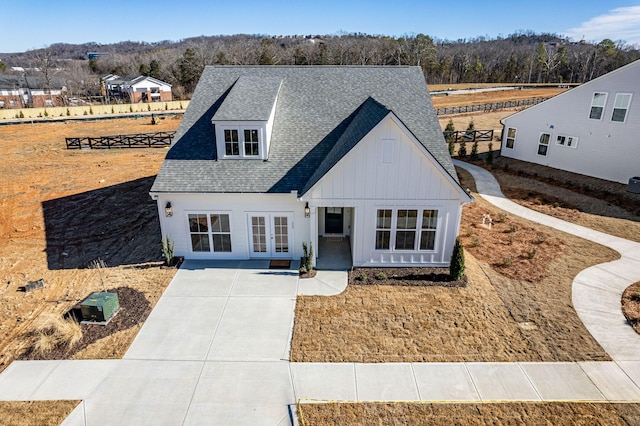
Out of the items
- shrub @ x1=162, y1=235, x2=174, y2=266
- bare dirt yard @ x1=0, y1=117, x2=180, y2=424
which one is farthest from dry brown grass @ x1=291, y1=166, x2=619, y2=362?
bare dirt yard @ x1=0, y1=117, x2=180, y2=424

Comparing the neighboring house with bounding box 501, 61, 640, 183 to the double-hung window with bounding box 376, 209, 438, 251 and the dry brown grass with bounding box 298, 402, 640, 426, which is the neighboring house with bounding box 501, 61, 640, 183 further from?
the dry brown grass with bounding box 298, 402, 640, 426

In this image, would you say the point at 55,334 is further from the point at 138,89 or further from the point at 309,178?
the point at 138,89

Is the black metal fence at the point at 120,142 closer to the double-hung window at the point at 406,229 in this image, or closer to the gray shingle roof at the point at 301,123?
the gray shingle roof at the point at 301,123

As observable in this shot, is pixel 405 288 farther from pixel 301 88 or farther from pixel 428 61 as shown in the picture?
pixel 428 61

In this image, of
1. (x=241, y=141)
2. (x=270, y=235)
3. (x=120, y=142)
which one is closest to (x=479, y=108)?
(x=120, y=142)

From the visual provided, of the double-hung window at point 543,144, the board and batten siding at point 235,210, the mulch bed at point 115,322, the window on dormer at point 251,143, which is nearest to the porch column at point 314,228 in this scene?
the board and batten siding at point 235,210

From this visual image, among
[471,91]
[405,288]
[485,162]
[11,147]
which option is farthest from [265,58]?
[405,288]
